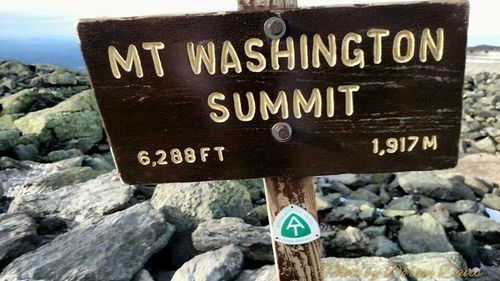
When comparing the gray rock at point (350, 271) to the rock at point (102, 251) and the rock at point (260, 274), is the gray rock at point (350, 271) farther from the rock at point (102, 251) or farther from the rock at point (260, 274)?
the rock at point (102, 251)

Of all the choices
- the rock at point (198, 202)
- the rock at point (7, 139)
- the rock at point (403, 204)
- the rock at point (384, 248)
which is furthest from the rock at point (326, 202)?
the rock at point (7, 139)

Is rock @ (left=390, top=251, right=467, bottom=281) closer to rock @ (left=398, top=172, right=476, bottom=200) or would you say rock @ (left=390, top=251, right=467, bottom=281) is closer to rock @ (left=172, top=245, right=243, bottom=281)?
rock @ (left=172, top=245, right=243, bottom=281)

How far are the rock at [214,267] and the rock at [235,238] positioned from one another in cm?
13

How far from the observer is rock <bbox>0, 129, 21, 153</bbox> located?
7.83 m

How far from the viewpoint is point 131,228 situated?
12.2 ft

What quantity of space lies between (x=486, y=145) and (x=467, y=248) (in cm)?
1077

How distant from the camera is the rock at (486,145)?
13914 mm

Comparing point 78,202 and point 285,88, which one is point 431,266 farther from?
point 78,202

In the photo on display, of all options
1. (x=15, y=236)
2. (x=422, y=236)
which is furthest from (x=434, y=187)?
(x=15, y=236)

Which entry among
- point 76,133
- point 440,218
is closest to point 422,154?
point 440,218

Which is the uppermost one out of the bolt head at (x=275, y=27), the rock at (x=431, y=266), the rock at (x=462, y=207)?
the bolt head at (x=275, y=27)

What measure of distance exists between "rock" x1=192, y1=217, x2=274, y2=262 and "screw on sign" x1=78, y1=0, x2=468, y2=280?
171 centimetres

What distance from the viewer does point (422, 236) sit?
4.93 meters

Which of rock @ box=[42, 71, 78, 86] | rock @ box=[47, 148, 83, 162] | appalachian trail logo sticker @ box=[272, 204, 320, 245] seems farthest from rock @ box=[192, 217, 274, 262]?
rock @ box=[42, 71, 78, 86]
